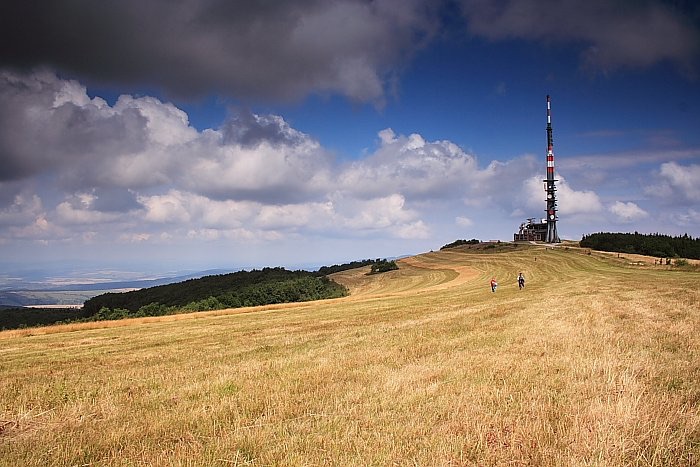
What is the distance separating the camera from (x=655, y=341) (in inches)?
626

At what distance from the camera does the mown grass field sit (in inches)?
279

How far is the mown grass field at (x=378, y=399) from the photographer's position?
709 cm

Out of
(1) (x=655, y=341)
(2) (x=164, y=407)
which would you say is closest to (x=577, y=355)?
(1) (x=655, y=341)

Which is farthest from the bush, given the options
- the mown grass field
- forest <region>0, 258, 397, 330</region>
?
the mown grass field

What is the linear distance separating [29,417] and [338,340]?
12.0 m

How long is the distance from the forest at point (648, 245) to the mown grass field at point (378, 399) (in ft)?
356

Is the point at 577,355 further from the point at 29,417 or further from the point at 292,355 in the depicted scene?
the point at 29,417

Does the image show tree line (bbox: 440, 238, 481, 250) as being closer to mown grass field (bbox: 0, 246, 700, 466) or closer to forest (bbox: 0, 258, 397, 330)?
forest (bbox: 0, 258, 397, 330)

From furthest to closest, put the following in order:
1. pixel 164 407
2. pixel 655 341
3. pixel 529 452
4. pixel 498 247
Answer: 1. pixel 498 247
2. pixel 655 341
3. pixel 164 407
4. pixel 529 452

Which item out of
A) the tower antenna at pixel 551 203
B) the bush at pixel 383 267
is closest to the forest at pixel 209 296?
the bush at pixel 383 267

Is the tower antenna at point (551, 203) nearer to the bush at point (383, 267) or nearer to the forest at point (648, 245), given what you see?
the forest at point (648, 245)

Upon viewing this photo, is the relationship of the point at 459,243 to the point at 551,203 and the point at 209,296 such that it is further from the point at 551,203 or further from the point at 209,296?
the point at 209,296

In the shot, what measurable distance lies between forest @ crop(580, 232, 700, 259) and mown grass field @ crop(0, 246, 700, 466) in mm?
108487

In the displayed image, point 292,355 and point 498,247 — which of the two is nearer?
point 292,355
